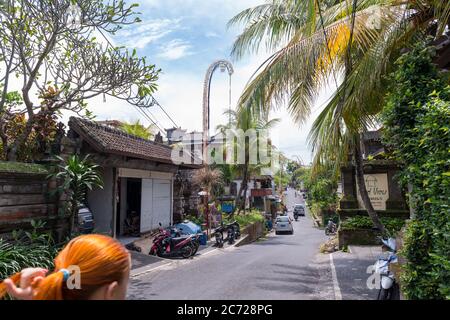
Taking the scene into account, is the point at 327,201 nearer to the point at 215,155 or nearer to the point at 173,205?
the point at 215,155

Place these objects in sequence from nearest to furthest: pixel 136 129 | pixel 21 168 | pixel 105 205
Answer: pixel 21 168
pixel 105 205
pixel 136 129

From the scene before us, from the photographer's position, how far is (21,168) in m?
7.23

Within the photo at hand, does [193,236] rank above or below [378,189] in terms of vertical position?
below

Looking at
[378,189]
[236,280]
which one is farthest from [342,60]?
[378,189]

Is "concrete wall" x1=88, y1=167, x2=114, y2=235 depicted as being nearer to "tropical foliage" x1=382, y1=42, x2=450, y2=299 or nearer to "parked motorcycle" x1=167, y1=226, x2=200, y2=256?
"parked motorcycle" x1=167, y1=226, x2=200, y2=256

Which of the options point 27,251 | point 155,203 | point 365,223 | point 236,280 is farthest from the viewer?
point 155,203

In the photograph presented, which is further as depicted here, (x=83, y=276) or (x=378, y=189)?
(x=378, y=189)

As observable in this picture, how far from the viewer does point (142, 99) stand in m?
8.70

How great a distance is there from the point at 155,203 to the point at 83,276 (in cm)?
1332

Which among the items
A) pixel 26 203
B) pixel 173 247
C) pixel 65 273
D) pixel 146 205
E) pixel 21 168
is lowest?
pixel 173 247

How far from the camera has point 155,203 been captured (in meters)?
14.4

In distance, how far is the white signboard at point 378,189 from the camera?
1260 cm

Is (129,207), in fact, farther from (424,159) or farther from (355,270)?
(424,159)
